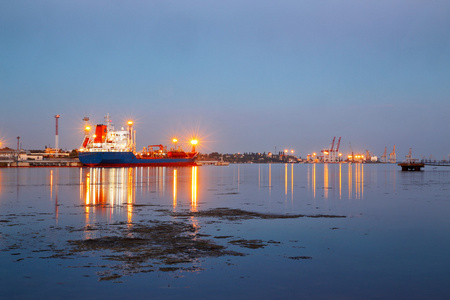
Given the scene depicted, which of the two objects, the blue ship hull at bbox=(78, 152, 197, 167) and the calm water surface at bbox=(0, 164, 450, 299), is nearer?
the calm water surface at bbox=(0, 164, 450, 299)

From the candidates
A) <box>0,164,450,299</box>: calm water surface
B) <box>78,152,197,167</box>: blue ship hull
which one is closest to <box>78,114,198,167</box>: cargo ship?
<box>78,152,197,167</box>: blue ship hull

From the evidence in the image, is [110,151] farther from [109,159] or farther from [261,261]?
[261,261]

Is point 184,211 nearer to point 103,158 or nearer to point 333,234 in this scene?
point 333,234

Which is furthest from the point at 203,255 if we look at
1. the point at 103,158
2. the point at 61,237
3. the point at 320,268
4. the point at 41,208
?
the point at 103,158

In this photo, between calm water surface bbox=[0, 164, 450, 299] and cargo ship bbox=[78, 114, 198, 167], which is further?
cargo ship bbox=[78, 114, 198, 167]

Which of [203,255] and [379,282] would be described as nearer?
[379,282]

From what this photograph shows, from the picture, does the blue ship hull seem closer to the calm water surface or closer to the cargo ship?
the cargo ship

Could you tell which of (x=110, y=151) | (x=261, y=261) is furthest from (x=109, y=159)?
(x=261, y=261)

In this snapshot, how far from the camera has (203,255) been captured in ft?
38.0

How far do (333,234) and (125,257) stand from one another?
299 inches

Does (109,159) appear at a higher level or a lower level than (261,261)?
higher

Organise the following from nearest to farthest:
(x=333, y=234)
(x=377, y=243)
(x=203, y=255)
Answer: (x=203, y=255)
(x=377, y=243)
(x=333, y=234)

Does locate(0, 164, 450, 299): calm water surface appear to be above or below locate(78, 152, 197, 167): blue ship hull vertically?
below

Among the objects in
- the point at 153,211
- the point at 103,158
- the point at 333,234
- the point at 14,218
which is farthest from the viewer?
the point at 103,158
